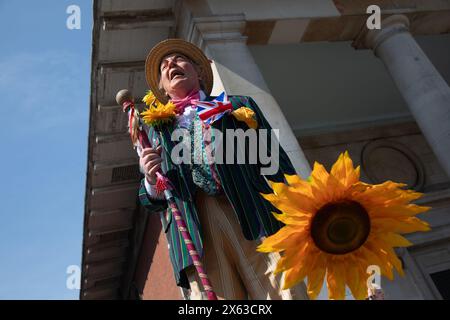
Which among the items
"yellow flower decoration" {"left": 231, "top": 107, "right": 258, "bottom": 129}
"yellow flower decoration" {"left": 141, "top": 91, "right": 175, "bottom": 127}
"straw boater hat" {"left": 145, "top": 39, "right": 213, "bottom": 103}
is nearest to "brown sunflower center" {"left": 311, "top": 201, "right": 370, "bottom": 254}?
"yellow flower decoration" {"left": 231, "top": 107, "right": 258, "bottom": 129}

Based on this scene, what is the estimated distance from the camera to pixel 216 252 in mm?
2344

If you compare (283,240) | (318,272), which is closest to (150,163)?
(283,240)

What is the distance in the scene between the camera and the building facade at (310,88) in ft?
14.7

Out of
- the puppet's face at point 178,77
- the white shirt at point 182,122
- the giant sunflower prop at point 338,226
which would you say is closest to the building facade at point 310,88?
the puppet's face at point 178,77

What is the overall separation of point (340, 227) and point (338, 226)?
0.04ft

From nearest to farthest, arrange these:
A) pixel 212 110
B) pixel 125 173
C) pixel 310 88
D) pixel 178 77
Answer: pixel 212 110 → pixel 178 77 → pixel 310 88 → pixel 125 173

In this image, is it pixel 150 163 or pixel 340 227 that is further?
pixel 150 163

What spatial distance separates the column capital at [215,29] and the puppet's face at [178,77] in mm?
1493

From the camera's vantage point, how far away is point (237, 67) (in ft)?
13.3

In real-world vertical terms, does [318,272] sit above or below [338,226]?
below

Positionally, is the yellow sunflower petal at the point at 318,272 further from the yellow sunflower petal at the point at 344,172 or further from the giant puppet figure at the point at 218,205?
the giant puppet figure at the point at 218,205

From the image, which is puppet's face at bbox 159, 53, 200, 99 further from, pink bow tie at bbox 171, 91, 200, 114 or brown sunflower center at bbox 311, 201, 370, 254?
brown sunflower center at bbox 311, 201, 370, 254

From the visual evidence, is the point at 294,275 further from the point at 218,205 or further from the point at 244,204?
the point at 218,205

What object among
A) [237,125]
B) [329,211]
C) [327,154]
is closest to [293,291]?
[329,211]
